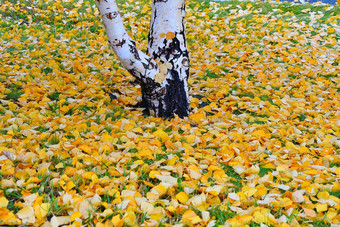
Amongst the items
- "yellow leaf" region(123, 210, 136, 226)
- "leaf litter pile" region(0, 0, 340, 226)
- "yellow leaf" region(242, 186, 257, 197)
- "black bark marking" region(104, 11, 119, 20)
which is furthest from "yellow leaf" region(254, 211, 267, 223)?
"black bark marking" region(104, 11, 119, 20)

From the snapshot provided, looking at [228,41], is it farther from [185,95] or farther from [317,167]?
[317,167]

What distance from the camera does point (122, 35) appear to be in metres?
3.31

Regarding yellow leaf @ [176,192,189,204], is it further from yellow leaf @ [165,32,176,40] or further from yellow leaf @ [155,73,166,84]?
yellow leaf @ [165,32,176,40]

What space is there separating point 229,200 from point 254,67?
135 inches

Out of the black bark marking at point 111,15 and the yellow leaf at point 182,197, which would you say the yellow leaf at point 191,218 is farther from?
the black bark marking at point 111,15

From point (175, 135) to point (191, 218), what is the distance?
1.24 metres

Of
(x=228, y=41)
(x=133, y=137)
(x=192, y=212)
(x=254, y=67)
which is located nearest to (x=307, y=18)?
(x=228, y=41)

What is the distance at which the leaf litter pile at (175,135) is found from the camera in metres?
2.08

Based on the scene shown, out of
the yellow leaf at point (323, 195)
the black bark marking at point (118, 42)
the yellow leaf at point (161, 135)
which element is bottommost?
the yellow leaf at point (323, 195)

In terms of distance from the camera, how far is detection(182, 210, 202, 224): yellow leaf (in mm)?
1928

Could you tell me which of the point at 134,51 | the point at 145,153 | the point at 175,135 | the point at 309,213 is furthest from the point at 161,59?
the point at 309,213

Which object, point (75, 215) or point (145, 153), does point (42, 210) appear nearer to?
point (75, 215)

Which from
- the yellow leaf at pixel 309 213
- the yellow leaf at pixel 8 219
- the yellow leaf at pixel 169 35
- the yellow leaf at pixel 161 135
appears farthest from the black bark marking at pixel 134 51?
the yellow leaf at pixel 309 213

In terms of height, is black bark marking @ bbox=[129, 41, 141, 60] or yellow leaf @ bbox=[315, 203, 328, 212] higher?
black bark marking @ bbox=[129, 41, 141, 60]
